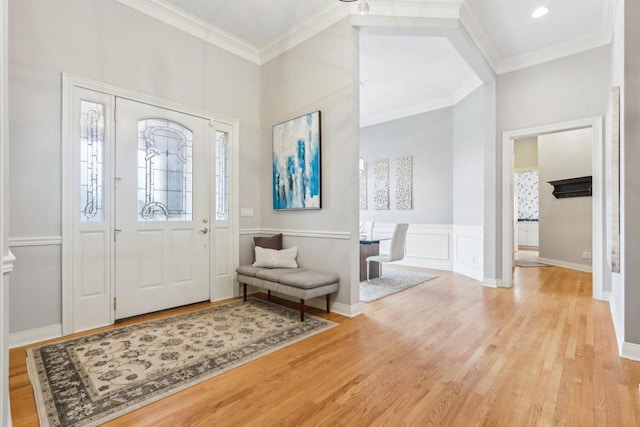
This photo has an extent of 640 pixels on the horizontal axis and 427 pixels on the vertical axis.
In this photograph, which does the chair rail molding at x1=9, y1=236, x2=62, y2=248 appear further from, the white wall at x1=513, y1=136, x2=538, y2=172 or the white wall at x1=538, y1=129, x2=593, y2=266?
the white wall at x1=513, y1=136, x2=538, y2=172

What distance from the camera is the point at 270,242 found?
4062mm

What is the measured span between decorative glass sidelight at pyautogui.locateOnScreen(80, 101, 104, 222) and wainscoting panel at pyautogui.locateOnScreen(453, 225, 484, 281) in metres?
5.21

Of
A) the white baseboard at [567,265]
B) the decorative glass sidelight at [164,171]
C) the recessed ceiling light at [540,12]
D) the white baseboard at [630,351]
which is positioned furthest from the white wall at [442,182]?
the decorative glass sidelight at [164,171]

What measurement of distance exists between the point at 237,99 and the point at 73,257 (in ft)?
8.76

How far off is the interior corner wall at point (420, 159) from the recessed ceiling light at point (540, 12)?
2.51 meters

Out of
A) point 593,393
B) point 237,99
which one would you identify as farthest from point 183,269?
point 593,393

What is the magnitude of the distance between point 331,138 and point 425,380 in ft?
8.33

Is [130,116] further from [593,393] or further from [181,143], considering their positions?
[593,393]

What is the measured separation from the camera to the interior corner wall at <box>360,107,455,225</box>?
6098 millimetres

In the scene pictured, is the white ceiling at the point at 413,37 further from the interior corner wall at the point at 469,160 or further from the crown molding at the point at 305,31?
the interior corner wall at the point at 469,160

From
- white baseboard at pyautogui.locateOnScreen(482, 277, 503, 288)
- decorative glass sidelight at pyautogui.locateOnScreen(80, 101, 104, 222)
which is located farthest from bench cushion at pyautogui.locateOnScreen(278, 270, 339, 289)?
white baseboard at pyautogui.locateOnScreen(482, 277, 503, 288)

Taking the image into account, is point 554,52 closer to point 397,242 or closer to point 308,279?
point 397,242

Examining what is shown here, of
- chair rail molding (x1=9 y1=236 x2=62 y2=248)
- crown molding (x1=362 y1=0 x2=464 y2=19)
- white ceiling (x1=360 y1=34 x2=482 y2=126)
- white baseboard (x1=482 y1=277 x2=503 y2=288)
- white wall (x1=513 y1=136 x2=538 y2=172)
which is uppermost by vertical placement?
white ceiling (x1=360 y1=34 x2=482 y2=126)

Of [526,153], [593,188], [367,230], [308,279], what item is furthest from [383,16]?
[526,153]
